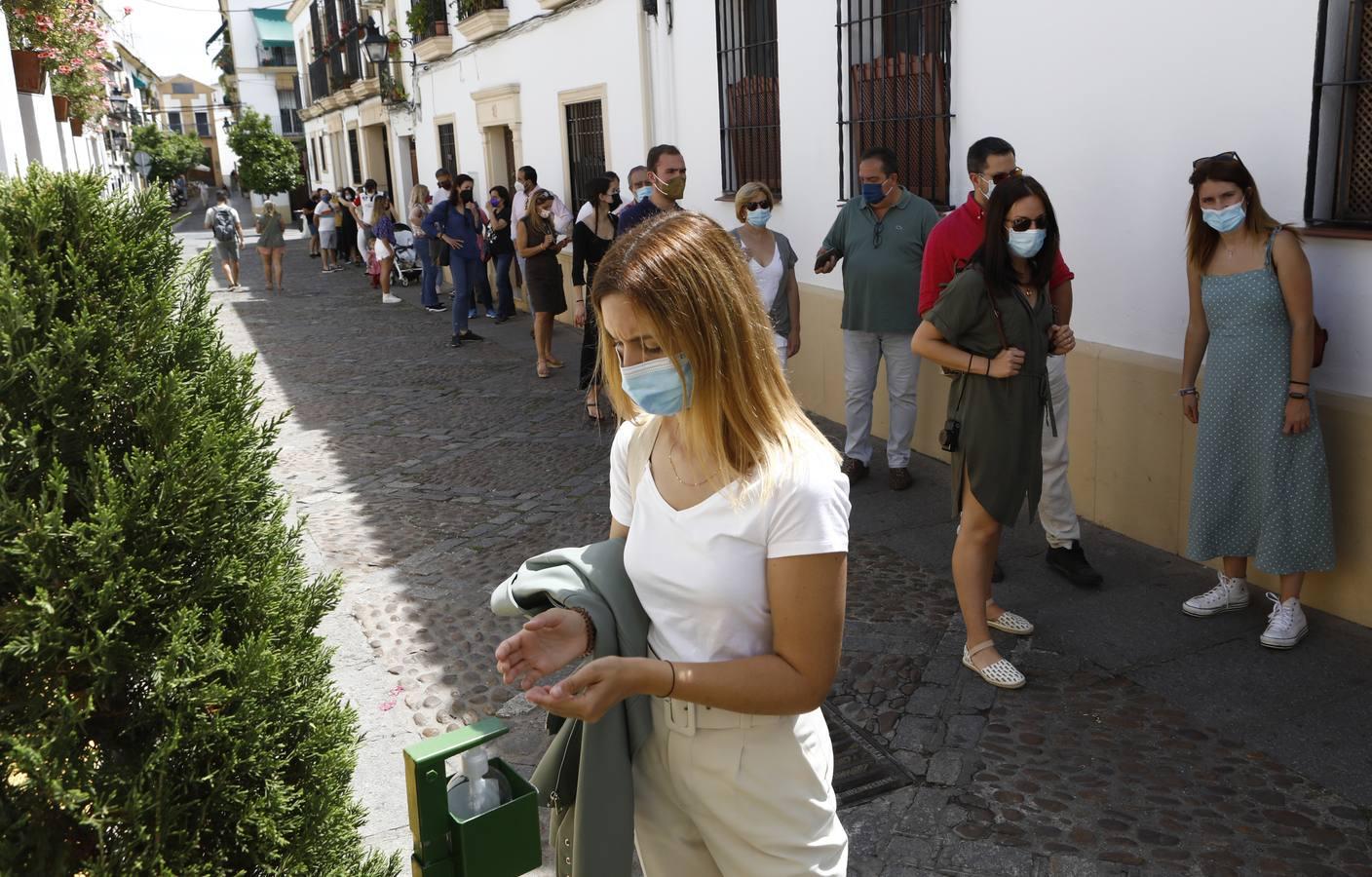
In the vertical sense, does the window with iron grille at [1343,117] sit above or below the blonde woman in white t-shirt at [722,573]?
above

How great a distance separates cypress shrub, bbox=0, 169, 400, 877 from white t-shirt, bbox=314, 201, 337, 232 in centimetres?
2097

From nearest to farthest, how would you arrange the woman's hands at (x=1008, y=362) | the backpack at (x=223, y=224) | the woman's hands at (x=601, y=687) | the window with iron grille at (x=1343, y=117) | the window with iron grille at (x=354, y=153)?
the woman's hands at (x=601, y=687), the woman's hands at (x=1008, y=362), the window with iron grille at (x=1343, y=117), the backpack at (x=223, y=224), the window with iron grille at (x=354, y=153)

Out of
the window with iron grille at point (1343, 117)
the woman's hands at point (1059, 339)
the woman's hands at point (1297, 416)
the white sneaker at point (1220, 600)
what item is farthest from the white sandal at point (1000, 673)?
the window with iron grille at point (1343, 117)

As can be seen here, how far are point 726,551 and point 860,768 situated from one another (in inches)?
80.8

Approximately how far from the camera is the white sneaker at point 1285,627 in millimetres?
4188

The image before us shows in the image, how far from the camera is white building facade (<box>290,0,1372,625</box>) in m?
4.32

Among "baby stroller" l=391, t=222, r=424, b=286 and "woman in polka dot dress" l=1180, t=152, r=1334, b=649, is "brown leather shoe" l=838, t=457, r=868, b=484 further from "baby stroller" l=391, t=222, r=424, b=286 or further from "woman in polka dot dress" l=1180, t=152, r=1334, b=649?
"baby stroller" l=391, t=222, r=424, b=286

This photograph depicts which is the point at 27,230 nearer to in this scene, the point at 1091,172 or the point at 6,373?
the point at 6,373

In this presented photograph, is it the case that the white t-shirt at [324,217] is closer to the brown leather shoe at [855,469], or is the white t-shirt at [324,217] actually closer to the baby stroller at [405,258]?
the baby stroller at [405,258]

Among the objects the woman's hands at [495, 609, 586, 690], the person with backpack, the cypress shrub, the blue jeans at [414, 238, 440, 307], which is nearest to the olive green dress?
the woman's hands at [495, 609, 586, 690]

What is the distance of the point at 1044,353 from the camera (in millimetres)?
4012

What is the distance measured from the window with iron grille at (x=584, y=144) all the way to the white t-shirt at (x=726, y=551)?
34.8ft

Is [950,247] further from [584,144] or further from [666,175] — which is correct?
[584,144]

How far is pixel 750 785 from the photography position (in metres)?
1.82
